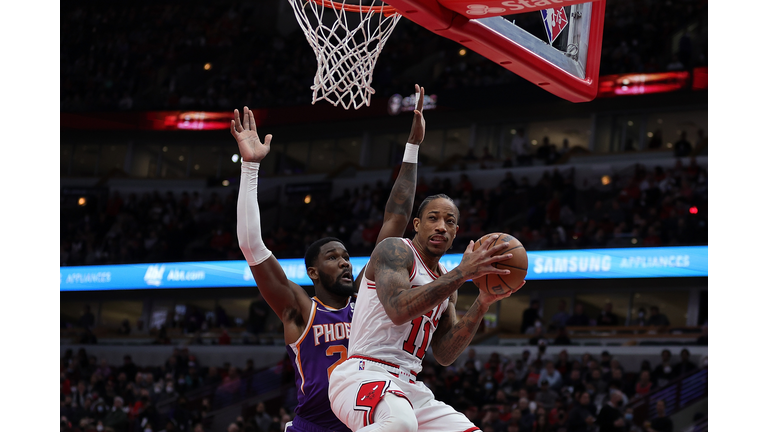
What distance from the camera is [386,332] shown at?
371 cm

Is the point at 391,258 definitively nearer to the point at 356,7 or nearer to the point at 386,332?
the point at 386,332

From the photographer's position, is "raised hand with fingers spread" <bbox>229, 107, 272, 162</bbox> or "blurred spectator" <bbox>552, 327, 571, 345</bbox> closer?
"raised hand with fingers spread" <bbox>229, 107, 272, 162</bbox>

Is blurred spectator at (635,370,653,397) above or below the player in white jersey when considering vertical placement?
below

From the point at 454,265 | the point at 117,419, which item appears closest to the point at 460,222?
the point at 454,265

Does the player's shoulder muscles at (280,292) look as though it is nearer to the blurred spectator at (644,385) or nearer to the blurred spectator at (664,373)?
the blurred spectator at (644,385)

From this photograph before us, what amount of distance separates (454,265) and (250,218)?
11.1 meters

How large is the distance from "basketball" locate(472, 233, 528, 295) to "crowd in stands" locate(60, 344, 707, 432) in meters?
7.09

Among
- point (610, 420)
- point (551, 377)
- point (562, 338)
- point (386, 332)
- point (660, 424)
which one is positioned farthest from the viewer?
point (562, 338)

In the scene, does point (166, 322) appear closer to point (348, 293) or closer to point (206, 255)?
point (206, 255)

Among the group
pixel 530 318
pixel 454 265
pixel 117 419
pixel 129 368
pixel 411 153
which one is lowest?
pixel 117 419

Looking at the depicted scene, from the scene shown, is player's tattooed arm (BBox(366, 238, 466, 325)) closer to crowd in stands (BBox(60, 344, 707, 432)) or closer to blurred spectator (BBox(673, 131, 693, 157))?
crowd in stands (BBox(60, 344, 707, 432))

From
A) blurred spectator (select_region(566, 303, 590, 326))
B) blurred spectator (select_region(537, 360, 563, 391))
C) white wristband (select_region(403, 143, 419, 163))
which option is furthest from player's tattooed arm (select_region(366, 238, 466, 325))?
blurred spectator (select_region(566, 303, 590, 326))

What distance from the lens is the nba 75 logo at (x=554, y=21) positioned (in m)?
4.56

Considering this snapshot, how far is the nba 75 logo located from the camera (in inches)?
180
